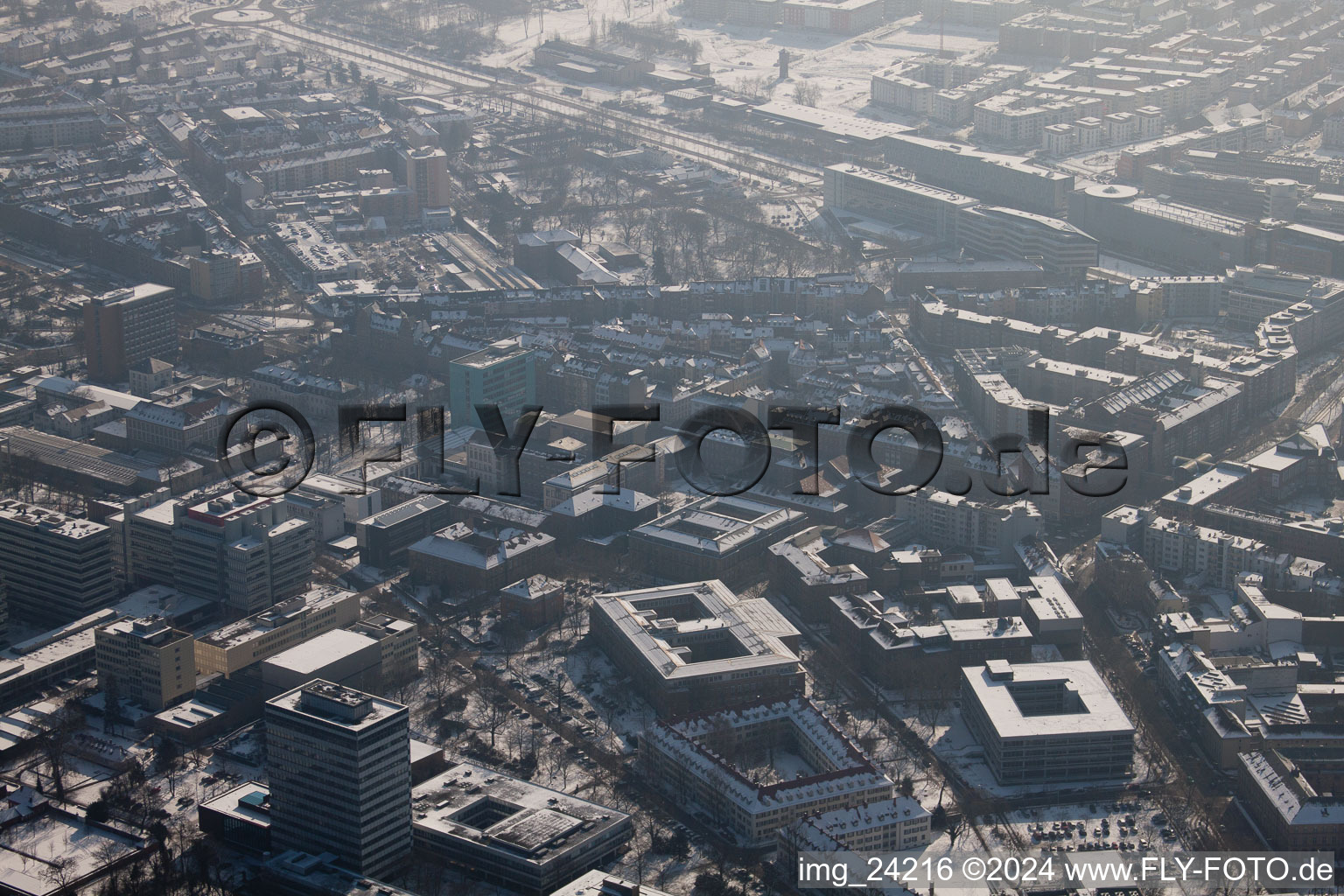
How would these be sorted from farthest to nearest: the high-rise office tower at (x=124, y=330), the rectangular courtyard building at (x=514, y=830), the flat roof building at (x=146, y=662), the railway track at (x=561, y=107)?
1. the railway track at (x=561, y=107)
2. the high-rise office tower at (x=124, y=330)
3. the flat roof building at (x=146, y=662)
4. the rectangular courtyard building at (x=514, y=830)

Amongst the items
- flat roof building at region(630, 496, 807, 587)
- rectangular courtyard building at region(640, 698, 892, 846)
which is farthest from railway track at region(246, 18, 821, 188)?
Result: rectangular courtyard building at region(640, 698, 892, 846)

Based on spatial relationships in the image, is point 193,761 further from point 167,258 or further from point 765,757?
point 167,258

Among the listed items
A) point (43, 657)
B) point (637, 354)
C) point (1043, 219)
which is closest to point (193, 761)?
point (43, 657)

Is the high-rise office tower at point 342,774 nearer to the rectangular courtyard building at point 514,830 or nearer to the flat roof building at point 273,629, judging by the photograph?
the rectangular courtyard building at point 514,830

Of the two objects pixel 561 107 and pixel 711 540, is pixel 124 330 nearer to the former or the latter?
pixel 711 540

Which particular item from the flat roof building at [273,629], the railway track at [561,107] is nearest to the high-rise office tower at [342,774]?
the flat roof building at [273,629]
